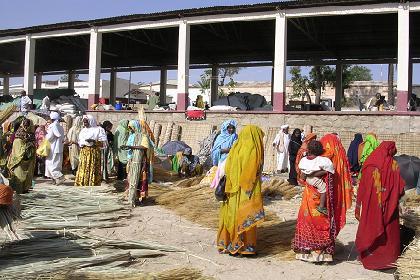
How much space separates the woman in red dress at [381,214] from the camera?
4355 millimetres

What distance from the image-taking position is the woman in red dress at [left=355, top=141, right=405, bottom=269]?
4.36m

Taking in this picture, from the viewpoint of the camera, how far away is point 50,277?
3.71m

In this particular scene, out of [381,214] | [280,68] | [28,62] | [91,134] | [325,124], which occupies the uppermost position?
[28,62]

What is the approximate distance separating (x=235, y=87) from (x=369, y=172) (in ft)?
127

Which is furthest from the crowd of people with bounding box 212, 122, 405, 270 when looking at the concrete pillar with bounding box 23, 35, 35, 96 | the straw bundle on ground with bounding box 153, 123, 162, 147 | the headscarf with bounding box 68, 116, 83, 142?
the concrete pillar with bounding box 23, 35, 35, 96

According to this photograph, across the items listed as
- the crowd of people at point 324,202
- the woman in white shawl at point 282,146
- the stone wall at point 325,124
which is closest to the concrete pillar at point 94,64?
the stone wall at point 325,124

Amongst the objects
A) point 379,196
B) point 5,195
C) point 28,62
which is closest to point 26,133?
point 5,195

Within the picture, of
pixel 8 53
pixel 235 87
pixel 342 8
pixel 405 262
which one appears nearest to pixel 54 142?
pixel 405 262

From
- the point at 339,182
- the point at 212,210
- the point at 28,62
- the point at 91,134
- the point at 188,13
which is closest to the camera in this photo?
the point at 339,182

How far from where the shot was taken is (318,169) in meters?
4.49

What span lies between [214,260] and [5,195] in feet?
7.13

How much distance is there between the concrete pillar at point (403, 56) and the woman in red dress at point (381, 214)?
25.4 feet

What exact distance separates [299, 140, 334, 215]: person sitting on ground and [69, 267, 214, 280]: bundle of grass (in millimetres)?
1387

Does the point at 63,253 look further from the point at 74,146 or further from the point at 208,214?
the point at 74,146
